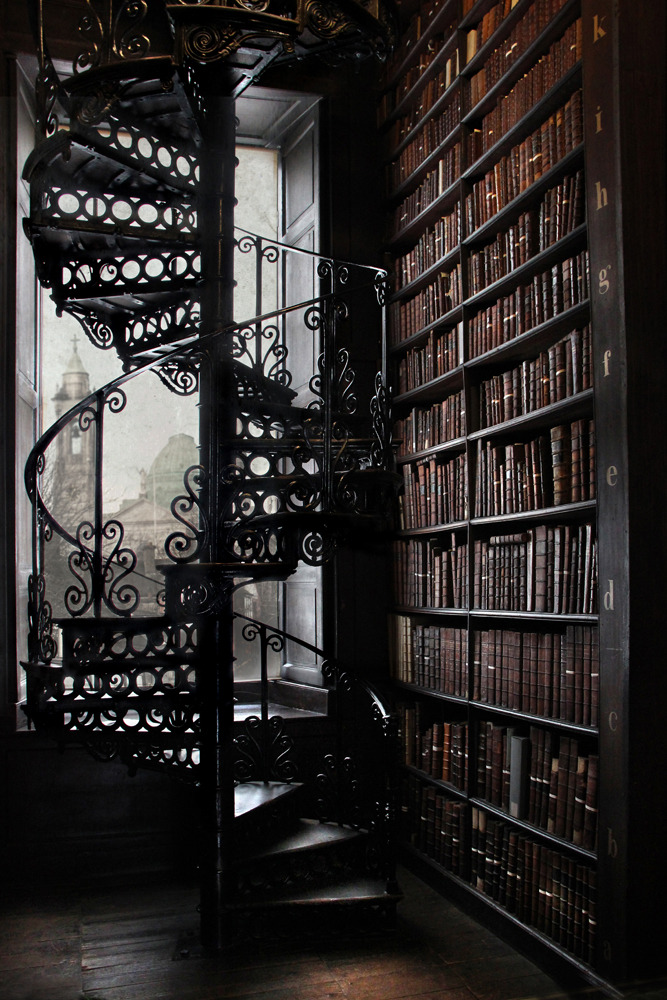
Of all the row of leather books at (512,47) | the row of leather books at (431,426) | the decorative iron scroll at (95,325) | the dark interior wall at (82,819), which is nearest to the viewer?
the row of leather books at (512,47)

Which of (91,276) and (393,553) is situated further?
(393,553)

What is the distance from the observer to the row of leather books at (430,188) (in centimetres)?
361

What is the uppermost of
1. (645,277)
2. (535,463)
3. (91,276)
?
(91,276)

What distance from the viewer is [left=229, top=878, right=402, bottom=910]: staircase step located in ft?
10.1

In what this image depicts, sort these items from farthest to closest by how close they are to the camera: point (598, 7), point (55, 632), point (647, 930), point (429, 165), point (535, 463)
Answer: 1. point (55, 632)
2. point (429, 165)
3. point (535, 463)
4. point (598, 7)
5. point (647, 930)

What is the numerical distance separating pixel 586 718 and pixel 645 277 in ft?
4.20

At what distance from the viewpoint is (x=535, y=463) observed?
118 inches

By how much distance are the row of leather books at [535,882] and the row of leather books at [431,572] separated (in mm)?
817

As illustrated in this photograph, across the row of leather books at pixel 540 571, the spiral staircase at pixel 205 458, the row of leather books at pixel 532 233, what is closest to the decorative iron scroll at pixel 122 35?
the spiral staircase at pixel 205 458

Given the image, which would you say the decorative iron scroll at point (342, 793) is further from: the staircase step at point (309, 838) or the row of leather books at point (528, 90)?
the row of leather books at point (528, 90)

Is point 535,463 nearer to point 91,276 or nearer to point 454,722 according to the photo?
point 454,722

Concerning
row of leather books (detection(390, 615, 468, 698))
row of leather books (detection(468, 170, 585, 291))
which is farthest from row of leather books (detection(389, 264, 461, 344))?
row of leather books (detection(390, 615, 468, 698))

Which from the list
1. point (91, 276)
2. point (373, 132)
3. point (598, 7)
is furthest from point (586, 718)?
point (373, 132)

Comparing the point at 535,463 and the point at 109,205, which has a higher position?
the point at 109,205
